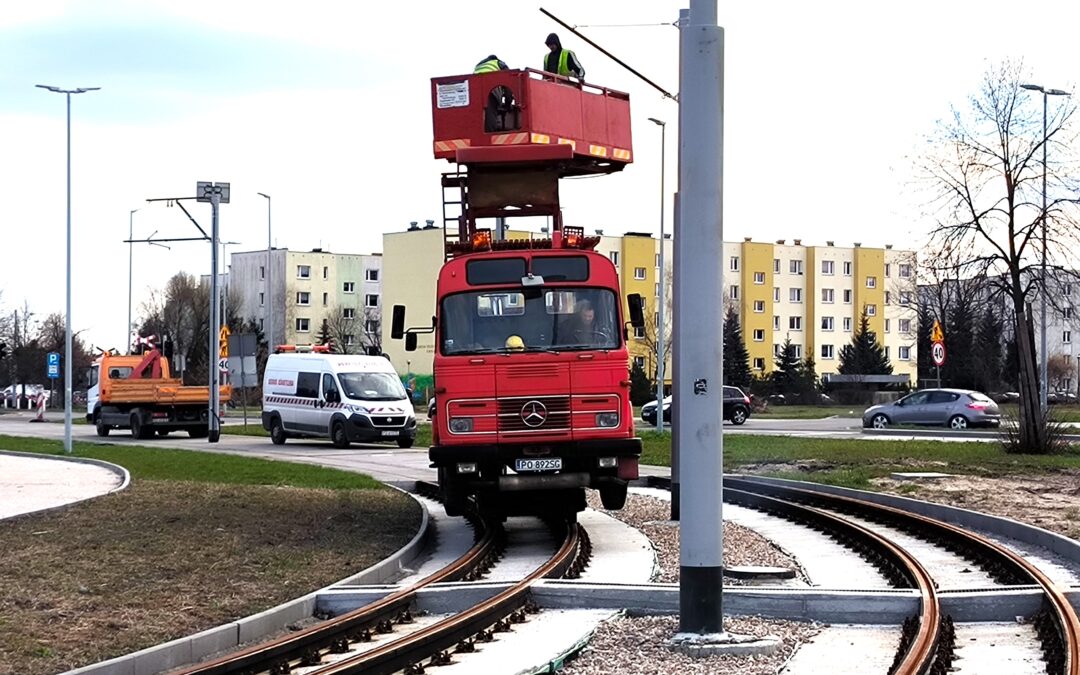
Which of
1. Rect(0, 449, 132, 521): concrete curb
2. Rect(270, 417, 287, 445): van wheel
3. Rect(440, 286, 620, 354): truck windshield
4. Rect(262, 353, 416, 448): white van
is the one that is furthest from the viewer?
Rect(270, 417, 287, 445): van wheel

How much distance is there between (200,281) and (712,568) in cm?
8598

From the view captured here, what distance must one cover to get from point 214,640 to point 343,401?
28.5m

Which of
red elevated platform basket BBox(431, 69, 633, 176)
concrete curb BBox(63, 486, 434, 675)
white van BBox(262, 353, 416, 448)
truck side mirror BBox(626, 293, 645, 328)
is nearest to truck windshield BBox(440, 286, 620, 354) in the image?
truck side mirror BBox(626, 293, 645, 328)

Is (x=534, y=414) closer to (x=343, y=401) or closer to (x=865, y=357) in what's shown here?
(x=343, y=401)

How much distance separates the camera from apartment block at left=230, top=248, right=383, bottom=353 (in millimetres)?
105250

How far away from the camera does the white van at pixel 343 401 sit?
3794 centimetres

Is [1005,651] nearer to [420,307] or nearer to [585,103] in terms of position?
[585,103]

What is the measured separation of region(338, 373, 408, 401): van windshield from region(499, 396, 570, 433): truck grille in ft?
75.1

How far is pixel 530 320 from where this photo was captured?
1599cm

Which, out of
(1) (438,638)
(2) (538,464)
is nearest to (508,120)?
(2) (538,464)

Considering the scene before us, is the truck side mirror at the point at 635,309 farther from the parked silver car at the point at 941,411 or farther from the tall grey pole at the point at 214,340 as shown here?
the parked silver car at the point at 941,411

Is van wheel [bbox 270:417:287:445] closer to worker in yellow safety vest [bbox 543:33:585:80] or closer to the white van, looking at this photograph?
the white van

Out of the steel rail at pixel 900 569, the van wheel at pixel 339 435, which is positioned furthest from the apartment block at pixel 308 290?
the steel rail at pixel 900 569

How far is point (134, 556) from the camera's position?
532 inches
